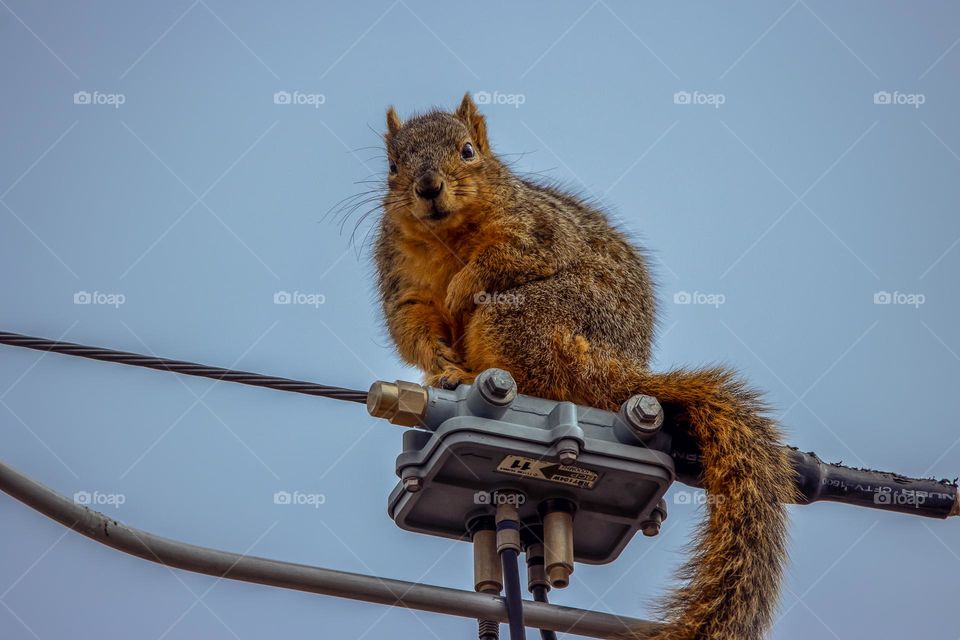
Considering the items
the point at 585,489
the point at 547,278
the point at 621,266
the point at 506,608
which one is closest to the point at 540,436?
the point at 585,489

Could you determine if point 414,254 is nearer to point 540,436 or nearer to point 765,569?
point 540,436

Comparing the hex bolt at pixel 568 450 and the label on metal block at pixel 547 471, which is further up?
the hex bolt at pixel 568 450

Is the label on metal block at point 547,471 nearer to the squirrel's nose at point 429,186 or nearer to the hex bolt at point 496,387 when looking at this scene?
the hex bolt at point 496,387

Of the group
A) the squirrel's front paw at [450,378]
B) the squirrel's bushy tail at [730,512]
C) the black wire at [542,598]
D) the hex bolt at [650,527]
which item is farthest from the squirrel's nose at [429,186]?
the black wire at [542,598]

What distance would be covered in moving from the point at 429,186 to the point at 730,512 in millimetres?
1840

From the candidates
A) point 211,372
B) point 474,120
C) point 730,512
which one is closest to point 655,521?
point 730,512

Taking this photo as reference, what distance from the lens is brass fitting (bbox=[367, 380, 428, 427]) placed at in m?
3.68

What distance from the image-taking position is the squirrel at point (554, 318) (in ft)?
13.1

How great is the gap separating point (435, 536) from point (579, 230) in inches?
70.6

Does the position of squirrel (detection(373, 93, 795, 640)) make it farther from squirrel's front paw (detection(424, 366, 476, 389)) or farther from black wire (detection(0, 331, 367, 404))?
black wire (detection(0, 331, 367, 404))

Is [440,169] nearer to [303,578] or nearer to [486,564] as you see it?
[486,564]

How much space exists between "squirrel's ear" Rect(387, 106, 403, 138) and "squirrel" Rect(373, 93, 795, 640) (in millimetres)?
171

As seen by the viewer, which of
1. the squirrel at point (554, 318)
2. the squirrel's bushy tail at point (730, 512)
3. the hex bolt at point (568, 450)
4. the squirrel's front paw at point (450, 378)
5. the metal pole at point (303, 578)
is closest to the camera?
the metal pole at point (303, 578)

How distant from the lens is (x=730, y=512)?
158 inches
